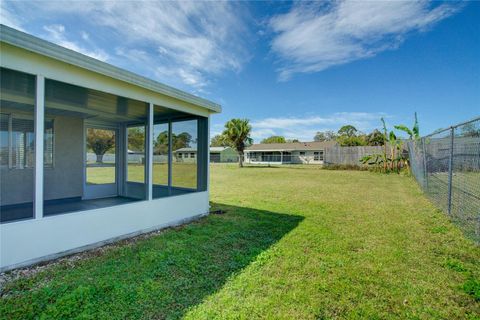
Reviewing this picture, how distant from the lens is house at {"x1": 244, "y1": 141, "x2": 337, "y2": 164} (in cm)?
3838

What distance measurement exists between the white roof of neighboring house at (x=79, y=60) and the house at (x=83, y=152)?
0.04 feet

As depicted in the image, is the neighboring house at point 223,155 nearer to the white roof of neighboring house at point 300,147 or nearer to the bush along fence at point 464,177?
the white roof of neighboring house at point 300,147

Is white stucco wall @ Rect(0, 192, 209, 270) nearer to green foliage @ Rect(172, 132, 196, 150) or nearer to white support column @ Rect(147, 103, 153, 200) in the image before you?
white support column @ Rect(147, 103, 153, 200)

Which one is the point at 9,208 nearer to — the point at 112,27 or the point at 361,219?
the point at 112,27

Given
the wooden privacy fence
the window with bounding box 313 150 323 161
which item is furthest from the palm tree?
the window with bounding box 313 150 323 161

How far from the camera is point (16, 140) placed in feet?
17.2

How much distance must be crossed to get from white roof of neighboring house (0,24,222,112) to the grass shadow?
115 inches

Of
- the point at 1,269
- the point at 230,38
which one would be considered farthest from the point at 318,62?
the point at 1,269

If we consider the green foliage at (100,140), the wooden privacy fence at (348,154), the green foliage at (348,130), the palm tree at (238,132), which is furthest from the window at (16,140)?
the green foliage at (348,130)

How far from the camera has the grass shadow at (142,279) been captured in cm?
226

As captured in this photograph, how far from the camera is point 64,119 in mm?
Answer: 6230

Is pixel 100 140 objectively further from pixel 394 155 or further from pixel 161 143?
pixel 394 155

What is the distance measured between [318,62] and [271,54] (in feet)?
15.2

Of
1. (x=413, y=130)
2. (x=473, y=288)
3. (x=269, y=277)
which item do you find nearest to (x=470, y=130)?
(x=473, y=288)
